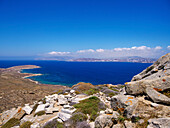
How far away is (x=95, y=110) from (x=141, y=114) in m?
4.96

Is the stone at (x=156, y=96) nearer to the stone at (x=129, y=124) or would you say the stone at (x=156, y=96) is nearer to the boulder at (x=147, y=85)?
the boulder at (x=147, y=85)

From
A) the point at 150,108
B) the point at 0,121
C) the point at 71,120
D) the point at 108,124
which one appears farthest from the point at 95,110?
the point at 0,121

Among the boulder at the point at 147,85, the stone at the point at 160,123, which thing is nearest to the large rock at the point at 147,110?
the stone at the point at 160,123

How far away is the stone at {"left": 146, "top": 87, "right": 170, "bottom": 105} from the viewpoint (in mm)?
6683

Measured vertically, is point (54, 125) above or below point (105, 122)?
below

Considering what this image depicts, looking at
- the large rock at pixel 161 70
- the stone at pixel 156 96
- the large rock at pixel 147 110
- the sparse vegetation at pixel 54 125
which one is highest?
the large rock at pixel 161 70

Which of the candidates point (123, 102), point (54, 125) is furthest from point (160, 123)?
point (54, 125)

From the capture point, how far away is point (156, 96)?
7.11 m

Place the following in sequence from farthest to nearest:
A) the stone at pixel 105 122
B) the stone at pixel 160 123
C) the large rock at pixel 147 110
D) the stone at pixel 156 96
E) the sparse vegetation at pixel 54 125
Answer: the sparse vegetation at pixel 54 125 → the stone at pixel 105 122 → the stone at pixel 156 96 → the large rock at pixel 147 110 → the stone at pixel 160 123

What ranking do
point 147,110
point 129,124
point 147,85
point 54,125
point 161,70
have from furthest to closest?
1. point 161,70
2. point 54,125
3. point 147,85
4. point 147,110
5. point 129,124

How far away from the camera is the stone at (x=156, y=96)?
6.68 metres

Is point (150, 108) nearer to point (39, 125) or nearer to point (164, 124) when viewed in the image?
point (164, 124)

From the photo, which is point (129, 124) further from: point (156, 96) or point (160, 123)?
point (156, 96)

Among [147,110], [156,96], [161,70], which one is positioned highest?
[161,70]
